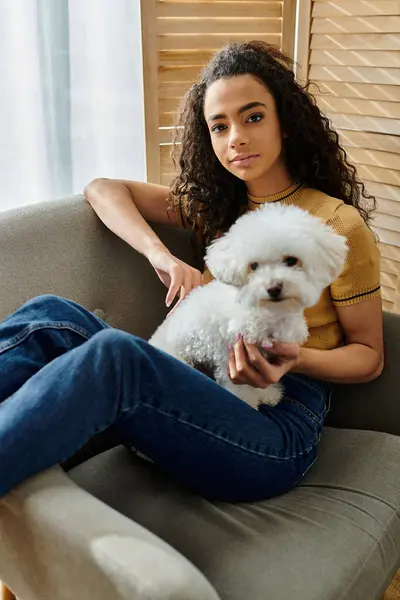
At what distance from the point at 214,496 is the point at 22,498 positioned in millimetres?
388

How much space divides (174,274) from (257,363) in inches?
13.8

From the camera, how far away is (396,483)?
1.21 m

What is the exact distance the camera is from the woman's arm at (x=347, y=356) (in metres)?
1.10

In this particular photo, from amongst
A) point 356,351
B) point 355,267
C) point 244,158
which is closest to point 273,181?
point 244,158

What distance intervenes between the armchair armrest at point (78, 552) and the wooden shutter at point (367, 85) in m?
1.47

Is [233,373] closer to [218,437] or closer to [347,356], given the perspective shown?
[218,437]

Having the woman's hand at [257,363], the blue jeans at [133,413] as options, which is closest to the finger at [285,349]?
the woman's hand at [257,363]

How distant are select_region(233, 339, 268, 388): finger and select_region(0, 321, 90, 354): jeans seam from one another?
30 centimetres

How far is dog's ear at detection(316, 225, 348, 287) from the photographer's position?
1.01 m

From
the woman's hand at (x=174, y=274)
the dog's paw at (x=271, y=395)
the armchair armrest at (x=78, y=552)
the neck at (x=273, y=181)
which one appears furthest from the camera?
the neck at (x=273, y=181)

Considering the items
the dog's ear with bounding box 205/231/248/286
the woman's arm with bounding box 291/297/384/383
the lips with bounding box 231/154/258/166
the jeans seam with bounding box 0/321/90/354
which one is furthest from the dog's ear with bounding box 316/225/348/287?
the jeans seam with bounding box 0/321/90/354

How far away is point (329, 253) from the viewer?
3.32 feet

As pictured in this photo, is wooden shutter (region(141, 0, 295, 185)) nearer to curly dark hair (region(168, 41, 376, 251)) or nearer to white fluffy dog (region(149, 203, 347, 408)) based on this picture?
curly dark hair (region(168, 41, 376, 251))

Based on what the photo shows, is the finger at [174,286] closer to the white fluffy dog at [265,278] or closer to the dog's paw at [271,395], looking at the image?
the white fluffy dog at [265,278]
